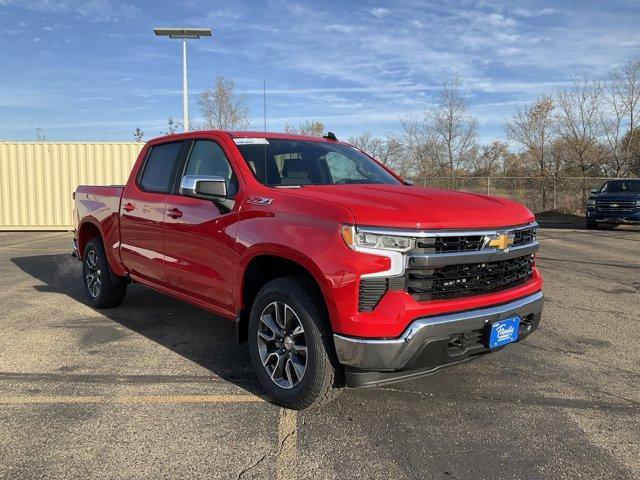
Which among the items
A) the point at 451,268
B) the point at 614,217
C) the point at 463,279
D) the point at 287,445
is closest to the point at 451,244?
the point at 451,268

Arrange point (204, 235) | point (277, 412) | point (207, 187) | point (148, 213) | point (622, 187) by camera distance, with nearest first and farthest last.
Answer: point (277, 412) → point (207, 187) → point (204, 235) → point (148, 213) → point (622, 187)

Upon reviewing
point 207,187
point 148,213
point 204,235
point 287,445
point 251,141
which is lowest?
point 287,445

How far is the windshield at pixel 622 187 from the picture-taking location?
18.7 metres

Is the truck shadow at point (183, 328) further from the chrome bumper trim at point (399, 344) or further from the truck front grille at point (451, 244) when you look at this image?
the truck front grille at point (451, 244)

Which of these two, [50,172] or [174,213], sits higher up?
[50,172]

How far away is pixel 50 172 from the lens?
17.1 metres

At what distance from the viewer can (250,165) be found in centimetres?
411

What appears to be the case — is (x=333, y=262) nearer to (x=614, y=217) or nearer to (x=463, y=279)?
(x=463, y=279)

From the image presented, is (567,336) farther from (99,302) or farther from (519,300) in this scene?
(99,302)

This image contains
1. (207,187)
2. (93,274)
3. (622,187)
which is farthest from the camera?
(622,187)

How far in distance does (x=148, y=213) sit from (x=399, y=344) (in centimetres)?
298

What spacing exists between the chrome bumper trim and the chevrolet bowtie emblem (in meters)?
0.51

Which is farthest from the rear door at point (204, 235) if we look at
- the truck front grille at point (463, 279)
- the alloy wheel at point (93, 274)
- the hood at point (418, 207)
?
the alloy wheel at point (93, 274)

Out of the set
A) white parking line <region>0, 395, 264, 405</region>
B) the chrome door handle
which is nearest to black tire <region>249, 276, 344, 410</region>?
white parking line <region>0, 395, 264, 405</region>
